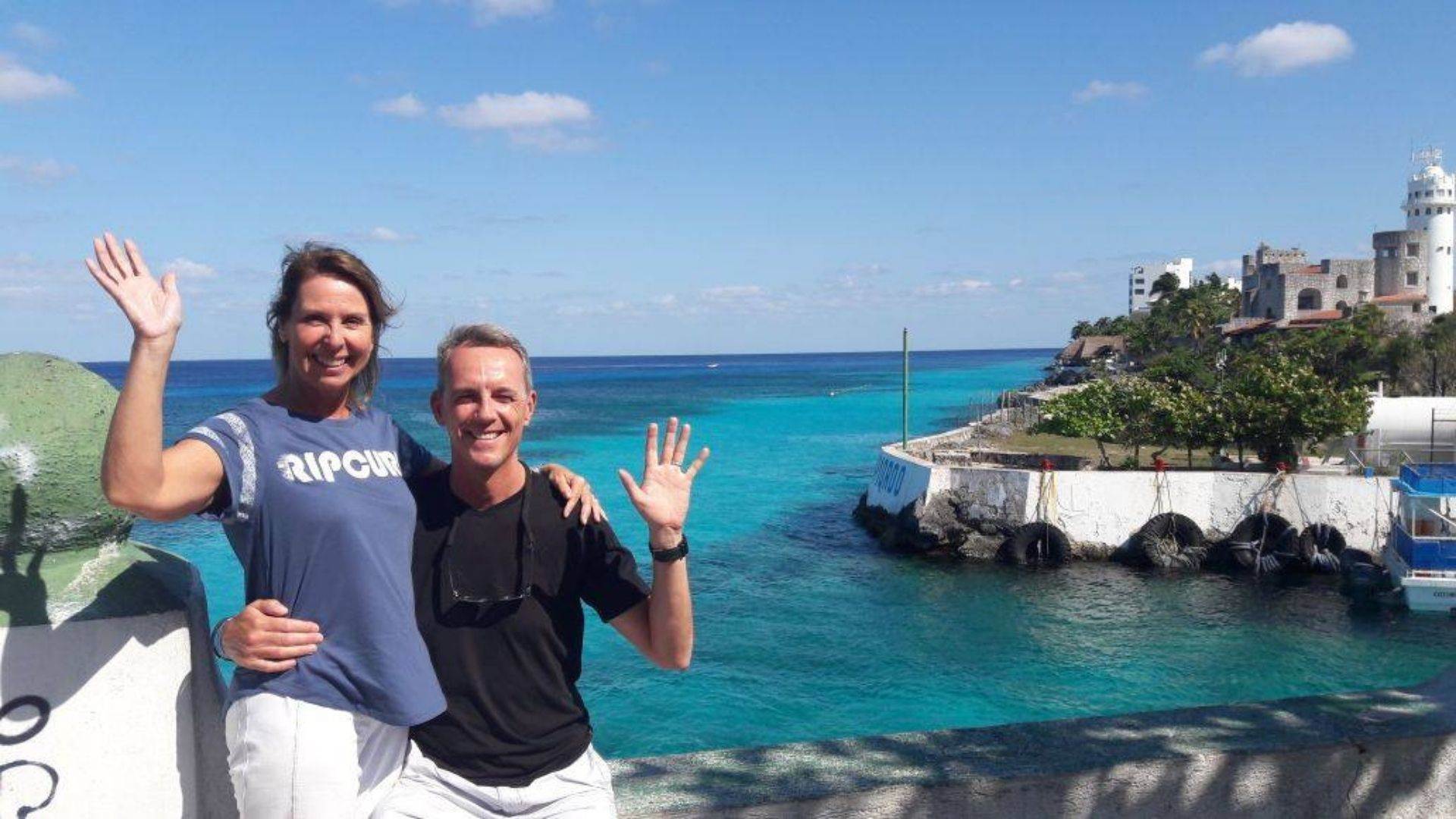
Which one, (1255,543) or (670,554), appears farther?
(1255,543)

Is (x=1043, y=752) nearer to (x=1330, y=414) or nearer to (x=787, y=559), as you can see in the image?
(x=787, y=559)

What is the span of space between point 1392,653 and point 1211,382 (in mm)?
26437

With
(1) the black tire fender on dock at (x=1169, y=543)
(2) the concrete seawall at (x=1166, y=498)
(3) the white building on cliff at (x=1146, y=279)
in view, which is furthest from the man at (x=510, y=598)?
(3) the white building on cliff at (x=1146, y=279)

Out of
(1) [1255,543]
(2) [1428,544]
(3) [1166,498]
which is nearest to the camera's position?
(2) [1428,544]

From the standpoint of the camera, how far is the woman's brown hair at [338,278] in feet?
8.59

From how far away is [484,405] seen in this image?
2691 millimetres

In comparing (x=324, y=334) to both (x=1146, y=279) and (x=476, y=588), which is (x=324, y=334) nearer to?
(x=476, y=588)

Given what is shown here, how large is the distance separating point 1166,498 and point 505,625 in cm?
2719

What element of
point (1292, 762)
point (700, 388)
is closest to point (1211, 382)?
point (1292, 762)

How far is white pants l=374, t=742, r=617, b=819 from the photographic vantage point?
2541 millimetres

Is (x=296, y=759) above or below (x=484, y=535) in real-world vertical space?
below

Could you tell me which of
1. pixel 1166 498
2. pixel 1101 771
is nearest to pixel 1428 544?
pixel 1166 498

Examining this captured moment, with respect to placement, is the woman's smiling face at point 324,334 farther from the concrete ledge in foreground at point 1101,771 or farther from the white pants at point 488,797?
the concrete ledge in foreground at point 1101,771

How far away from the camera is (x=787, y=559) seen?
96.0ft
